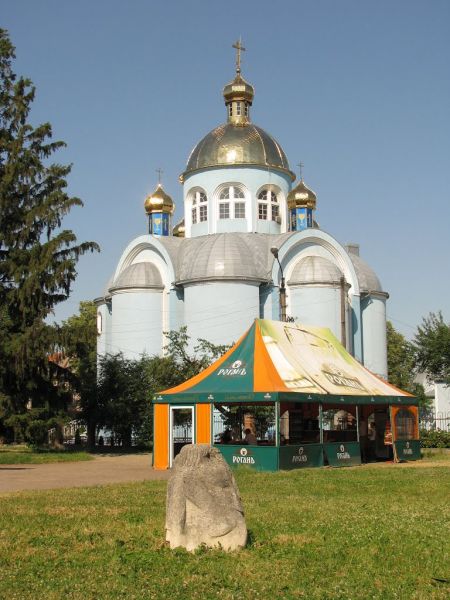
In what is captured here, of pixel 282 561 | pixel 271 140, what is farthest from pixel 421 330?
pixel 282 561

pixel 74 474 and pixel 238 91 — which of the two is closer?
pixel 74 474

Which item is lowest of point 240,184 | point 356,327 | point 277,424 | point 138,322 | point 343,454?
point 343,454

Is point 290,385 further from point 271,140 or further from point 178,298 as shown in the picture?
point 271,140

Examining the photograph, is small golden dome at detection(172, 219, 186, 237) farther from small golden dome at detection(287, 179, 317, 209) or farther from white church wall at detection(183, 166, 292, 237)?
small golden dome at detection(287, 179, 317, 209)

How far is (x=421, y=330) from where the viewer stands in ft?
143

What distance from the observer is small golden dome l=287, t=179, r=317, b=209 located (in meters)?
45.9

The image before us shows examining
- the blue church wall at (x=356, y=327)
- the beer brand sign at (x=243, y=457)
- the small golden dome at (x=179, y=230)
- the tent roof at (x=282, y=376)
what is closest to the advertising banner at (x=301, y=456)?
the beer brand sign at (x=243, y=457)

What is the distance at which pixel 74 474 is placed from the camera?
64.4ft

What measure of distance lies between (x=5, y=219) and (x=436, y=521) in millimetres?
19940

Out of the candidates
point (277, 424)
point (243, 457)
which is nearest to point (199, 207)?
point (243, 457)

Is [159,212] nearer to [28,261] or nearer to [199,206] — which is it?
[199,206]

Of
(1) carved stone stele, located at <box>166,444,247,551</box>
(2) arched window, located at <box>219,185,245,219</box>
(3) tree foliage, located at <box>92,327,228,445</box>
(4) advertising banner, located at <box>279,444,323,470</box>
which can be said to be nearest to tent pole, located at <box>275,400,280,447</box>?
(4) advertising banner, located at <box>279,444,323,470</box>

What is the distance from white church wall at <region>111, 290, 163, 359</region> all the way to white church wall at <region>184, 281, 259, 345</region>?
239 centimetres

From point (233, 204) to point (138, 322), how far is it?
341 inches
